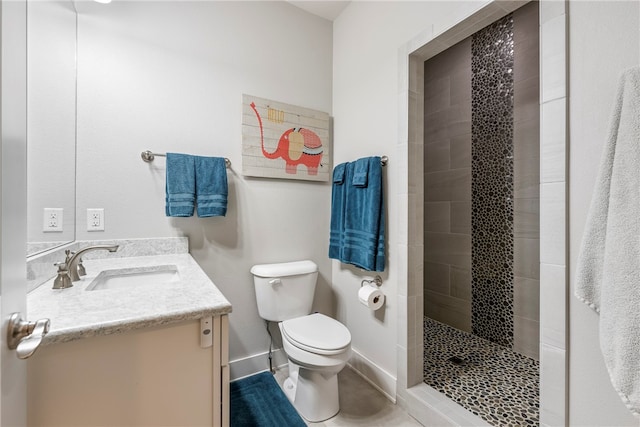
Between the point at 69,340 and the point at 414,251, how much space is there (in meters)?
1.43

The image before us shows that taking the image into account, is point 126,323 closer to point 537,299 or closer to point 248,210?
point 248,210

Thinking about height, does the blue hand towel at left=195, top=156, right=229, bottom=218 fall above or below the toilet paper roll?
above

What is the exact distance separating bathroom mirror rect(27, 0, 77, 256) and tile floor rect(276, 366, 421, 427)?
1.49 metres

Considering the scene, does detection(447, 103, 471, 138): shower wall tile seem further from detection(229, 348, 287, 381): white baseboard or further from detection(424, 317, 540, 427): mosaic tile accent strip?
detection(229, 348, 287, 381): white baseboard

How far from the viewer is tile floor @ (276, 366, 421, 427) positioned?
1476 millimetres

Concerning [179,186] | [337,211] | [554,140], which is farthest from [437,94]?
[179,186]

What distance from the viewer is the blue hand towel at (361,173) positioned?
173cm

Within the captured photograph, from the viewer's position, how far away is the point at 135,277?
4.51 feet

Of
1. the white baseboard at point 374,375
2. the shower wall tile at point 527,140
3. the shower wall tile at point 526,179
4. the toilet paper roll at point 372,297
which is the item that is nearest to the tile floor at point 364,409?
the white baseboard at point 374,375

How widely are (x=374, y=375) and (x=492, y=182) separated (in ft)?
5.42

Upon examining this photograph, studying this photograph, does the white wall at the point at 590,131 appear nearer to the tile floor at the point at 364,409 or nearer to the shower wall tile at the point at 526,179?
the tile floor at the point at 364,409

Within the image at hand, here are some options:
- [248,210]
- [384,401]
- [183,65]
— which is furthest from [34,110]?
[384,401]

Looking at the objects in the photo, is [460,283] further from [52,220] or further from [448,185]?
[52,220]

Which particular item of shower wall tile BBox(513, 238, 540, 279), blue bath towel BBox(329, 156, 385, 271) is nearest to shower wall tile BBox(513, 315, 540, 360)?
shower wall tile BBox(513, 238, 540, 279)
